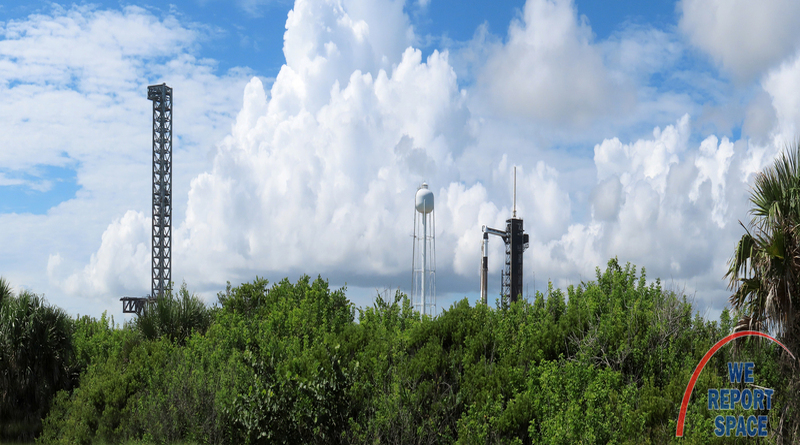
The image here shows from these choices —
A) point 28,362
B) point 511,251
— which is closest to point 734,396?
point 28,362

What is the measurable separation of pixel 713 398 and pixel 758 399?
3.12 feet

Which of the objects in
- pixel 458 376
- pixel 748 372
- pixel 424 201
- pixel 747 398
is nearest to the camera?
pixel 747 398

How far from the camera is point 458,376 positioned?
12.0m

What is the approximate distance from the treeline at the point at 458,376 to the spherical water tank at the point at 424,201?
2064 centimetres

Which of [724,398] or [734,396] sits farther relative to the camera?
[734,396]

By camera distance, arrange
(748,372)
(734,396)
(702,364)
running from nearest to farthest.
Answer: (734,396) → (748,372) → (702,364)

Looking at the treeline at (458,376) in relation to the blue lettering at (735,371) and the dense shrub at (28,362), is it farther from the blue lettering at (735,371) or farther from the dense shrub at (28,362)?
the dense shrub at (28,362)

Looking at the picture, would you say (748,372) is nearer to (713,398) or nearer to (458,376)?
(713,398)

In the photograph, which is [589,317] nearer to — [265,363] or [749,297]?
[749,297]

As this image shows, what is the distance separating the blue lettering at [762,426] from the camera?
31.7 ft

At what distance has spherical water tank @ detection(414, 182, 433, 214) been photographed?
3688 centimetres

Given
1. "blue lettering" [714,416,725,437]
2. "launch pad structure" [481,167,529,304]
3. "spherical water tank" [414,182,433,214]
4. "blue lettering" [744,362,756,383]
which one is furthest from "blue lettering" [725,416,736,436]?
"launch pad structure" [481,167,529,304]

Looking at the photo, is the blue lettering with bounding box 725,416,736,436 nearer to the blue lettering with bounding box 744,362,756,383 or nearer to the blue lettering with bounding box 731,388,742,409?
the blue lettering with bounding box 731,388,742,409

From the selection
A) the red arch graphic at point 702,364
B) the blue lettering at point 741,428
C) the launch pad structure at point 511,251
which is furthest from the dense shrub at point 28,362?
the launch pad structure at point 511,251
